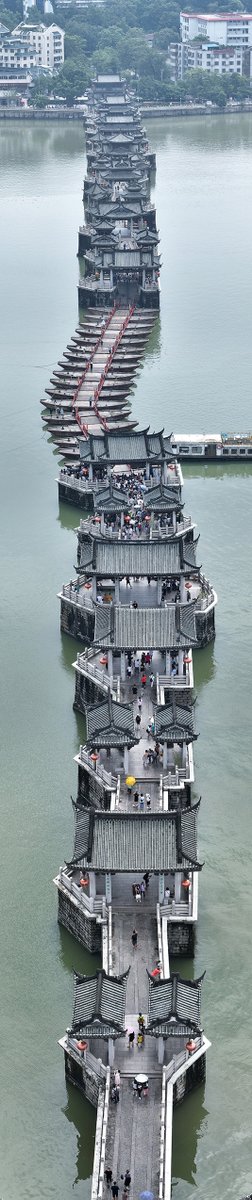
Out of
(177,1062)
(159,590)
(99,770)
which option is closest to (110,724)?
(99,770)

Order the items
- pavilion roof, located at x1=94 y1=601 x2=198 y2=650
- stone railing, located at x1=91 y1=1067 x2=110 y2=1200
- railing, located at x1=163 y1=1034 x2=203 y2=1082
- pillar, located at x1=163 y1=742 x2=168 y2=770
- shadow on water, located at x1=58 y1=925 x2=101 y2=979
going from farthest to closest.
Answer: pavilion roof, located at x1=94 y1=601 x2=198 y2=650
pillar, located at x1=163 y1=742 x2=168 y2=770
shadow on water, located at x1=58 y1=925 x2=101 y2=979
railing, located at x1=163 y1=1034 x2=203 y2=1082
stone railing, located at x1=91 y1=1067 x2=110 y2=1200

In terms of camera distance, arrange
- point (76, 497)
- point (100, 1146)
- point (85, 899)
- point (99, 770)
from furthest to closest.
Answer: point (76, 497), point (99, 770), point (85, 899), point (100, 1146)

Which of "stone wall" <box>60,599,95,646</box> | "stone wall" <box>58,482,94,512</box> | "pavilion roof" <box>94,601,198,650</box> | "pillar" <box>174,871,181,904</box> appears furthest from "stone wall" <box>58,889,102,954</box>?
"stone wall" <box>58,482,94,512</box>

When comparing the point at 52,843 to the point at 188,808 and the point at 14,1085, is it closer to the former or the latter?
the point at 188,808

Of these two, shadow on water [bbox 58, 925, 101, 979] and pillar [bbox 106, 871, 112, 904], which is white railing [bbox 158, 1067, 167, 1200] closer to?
shadow on water [bbox 58, 925, 101, 979]

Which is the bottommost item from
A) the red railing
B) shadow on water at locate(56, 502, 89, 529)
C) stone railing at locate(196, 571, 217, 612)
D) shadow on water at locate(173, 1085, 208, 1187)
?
shadow on water at locate(173, 1085, 208, 1187)

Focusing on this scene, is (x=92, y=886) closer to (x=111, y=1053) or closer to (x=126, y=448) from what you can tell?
(x=111, y=1053)
